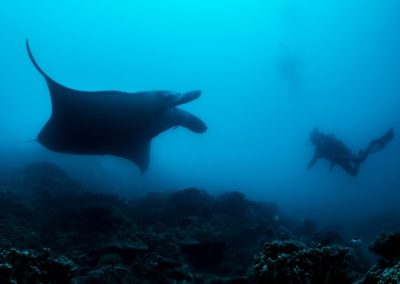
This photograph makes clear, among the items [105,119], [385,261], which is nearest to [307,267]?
[385,261]

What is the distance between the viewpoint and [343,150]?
16641 mm

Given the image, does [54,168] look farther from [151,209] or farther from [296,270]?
[296,270]

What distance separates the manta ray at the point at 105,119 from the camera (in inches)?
288

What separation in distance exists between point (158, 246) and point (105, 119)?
3074mm

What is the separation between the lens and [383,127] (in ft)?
404

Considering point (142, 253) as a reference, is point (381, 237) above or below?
above

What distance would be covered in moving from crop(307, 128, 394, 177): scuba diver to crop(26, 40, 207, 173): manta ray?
419 inches

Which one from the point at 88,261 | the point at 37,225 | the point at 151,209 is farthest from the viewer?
the point at 151,209

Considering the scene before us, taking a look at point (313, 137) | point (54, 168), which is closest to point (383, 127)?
point (313, 137)

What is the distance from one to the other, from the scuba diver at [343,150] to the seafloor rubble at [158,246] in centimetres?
513

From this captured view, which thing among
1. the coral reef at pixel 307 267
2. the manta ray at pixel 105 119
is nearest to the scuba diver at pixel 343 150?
the manta ray at pixel 105 119

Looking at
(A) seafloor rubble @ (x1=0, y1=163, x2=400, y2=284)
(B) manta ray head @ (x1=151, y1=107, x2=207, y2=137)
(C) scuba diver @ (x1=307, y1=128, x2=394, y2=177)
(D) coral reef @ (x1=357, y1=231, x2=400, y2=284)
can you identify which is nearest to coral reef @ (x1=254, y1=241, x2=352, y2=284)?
(A) seafloor rubble @ (x1=0, y1=163, x2=400, y2=284)

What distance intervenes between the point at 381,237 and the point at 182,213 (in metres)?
6.61

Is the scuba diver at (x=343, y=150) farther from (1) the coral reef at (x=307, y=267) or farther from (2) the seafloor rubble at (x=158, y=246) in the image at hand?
(1) the coral reef at (x=307, y=267)
